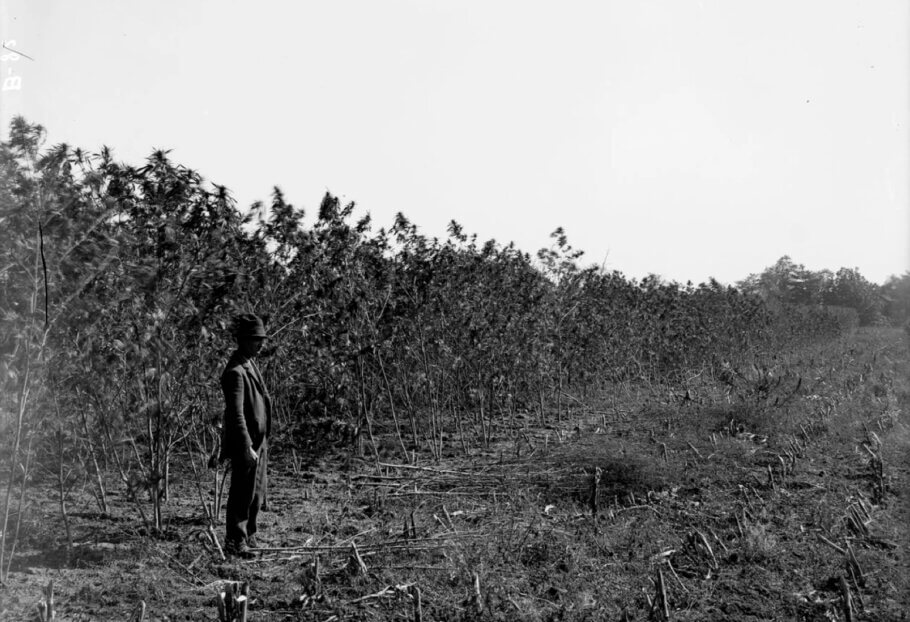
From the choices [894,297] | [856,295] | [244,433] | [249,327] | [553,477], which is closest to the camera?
[244,433]

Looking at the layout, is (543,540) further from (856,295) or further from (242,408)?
(856,295)

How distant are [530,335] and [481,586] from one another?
21.2 ft

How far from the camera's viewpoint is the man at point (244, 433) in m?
5.22

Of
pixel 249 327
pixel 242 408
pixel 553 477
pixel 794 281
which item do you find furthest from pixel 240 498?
pixel 794 281

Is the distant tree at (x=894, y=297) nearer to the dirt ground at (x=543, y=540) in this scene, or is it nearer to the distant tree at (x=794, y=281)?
the distant tree at (x=794, y=281)

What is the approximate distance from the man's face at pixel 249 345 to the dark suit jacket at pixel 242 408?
4 cm

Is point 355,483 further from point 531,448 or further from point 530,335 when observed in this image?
point 530,335

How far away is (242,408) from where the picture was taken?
208 inches

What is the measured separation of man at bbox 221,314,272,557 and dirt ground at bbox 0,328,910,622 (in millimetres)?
243

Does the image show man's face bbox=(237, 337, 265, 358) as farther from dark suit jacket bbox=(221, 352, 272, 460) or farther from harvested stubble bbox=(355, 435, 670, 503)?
harvested stubble bbox=(355, 435, 670, 503)

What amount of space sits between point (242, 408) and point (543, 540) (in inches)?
100

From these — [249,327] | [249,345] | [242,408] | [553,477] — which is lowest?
[553,477]

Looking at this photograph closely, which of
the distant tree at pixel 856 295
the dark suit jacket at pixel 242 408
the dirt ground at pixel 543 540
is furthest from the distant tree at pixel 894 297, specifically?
the dark suit jacket at pixel 242 408

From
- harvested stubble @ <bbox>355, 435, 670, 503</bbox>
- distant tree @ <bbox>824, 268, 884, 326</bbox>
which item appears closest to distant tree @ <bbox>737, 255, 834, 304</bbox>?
distant tree @ <bbox>824, 268, 884, 326</bbox>
